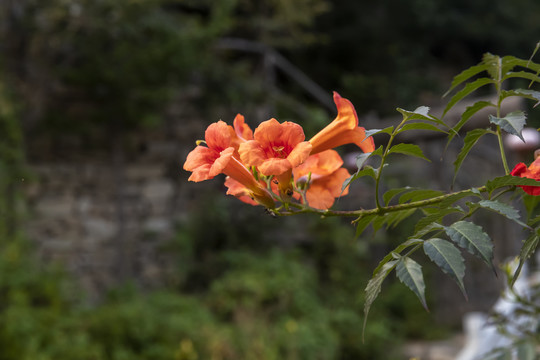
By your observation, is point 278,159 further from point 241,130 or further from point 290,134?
point 241,130

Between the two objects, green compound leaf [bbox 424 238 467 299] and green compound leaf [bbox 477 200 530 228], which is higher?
green compound leaf [bbox 477 200 530 228]

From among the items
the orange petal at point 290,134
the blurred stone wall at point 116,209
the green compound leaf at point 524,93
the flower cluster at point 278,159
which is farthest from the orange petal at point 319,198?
the blurred stone wall at point 116,209

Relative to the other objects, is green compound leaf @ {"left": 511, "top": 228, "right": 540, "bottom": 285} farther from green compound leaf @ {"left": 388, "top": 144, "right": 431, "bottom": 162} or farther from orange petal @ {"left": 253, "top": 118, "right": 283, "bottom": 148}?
orange petal @ {"left": 253, "top": 118, "right": 283, "bottom": 148}

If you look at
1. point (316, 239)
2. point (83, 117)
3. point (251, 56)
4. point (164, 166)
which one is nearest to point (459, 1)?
point (251, 56)

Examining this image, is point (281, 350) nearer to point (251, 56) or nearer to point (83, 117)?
point (83, 117)

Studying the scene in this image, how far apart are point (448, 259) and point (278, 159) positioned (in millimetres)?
186

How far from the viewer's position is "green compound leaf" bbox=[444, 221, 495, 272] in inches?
18.0

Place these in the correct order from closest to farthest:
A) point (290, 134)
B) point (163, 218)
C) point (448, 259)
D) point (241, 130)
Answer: point (448, 259) < point (290, 134) < point (241, 130) < point (163, 218)

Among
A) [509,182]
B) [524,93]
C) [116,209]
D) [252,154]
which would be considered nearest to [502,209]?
[509,182]

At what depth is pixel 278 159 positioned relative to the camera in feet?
1.78

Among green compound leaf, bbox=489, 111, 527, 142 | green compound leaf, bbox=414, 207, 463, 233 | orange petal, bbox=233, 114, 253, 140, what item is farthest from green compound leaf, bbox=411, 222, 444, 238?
Result: orange petal, bbox=233, 114, 253, 140

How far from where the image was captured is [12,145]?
14.1 ft

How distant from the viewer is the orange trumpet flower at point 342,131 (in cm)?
61

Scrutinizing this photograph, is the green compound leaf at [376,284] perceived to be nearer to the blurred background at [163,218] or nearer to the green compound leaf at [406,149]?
the green compound leaf at [406,149]
